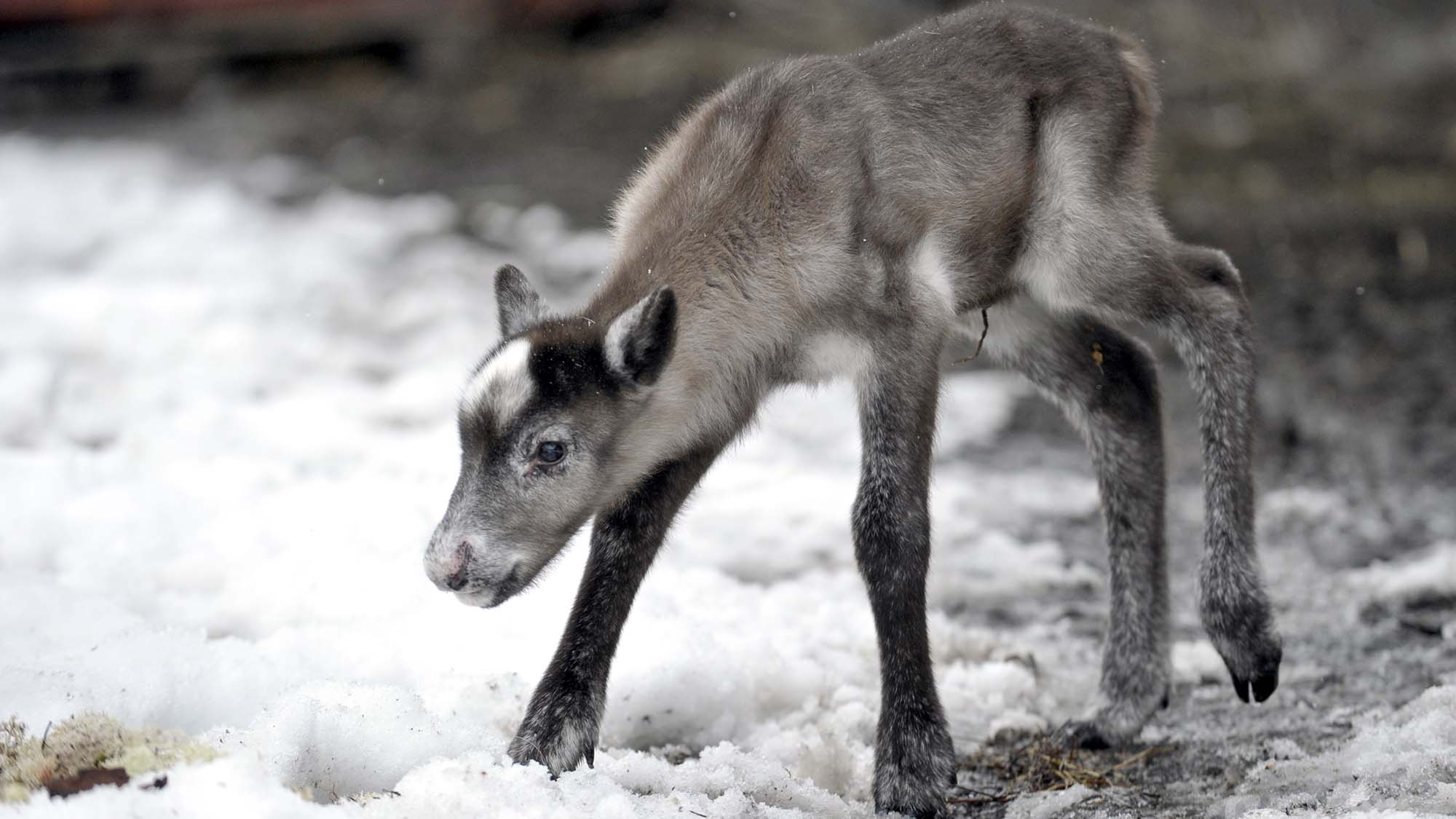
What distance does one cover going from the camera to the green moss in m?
3.45

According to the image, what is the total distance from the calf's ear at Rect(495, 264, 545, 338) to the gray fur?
1 centimetres

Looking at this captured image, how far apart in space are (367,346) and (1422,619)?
6.15 m

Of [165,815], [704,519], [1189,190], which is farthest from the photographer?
[1189,190]

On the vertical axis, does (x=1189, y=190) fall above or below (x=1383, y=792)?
below

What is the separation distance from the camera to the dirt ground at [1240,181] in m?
5.38

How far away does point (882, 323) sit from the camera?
441 cm

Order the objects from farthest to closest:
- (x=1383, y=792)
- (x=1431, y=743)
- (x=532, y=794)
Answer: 1. (x=1431, y=743)
2. (x=1383, y=792)
3. (x=532, y=794)

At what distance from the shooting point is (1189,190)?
1127 centimetres

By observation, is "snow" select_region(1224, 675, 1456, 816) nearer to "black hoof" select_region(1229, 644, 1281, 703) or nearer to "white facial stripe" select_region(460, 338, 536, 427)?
"black hoof" select_region(1229, 644, 1281, 703)

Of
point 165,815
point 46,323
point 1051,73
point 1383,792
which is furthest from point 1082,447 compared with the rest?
point 46,323

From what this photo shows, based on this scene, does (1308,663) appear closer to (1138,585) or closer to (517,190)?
(1138,585)

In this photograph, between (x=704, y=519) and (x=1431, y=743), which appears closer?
(x=1431, y=743)

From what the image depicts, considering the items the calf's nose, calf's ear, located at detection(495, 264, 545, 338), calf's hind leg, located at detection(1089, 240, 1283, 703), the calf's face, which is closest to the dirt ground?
calf's hind leg, located at detection(1089, 240, 1283, 703)

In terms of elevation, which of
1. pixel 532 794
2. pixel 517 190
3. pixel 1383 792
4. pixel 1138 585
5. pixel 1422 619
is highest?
pixel 532 794
